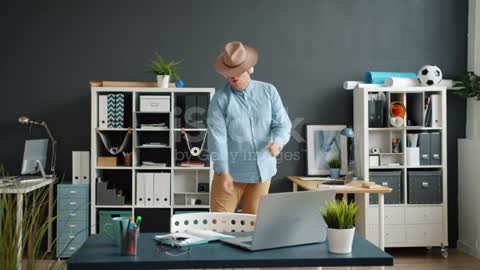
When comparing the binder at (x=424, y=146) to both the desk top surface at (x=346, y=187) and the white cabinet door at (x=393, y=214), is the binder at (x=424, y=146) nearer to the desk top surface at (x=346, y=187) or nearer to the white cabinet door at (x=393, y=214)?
the white cabinet door at (x=393, y=214)

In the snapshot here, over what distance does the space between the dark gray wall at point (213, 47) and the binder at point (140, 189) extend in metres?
0.78

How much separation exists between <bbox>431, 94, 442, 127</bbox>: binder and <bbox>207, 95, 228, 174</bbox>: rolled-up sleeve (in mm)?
2661

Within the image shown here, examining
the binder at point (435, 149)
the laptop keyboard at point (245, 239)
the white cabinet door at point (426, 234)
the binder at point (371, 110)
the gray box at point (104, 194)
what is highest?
the binder at point (371, 110)

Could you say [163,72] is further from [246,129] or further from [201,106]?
[246,129]

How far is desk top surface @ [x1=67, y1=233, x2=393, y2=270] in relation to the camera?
2289 millimetres

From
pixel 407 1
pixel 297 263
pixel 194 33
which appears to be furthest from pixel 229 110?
pixel 407 1

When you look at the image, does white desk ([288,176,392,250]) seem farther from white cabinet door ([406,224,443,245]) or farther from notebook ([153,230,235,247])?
notebook ([153,230,235,247])

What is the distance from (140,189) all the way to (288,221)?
3.42m

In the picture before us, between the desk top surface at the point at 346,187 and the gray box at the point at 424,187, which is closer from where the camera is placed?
the desk top surface at the point at 346,187

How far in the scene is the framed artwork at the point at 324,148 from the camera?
610cm

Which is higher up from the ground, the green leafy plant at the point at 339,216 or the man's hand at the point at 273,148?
the man's hand at the point at 273,148

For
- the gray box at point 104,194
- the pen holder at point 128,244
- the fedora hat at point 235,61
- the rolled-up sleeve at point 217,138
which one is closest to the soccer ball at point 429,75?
the fedora hat at point 235,61

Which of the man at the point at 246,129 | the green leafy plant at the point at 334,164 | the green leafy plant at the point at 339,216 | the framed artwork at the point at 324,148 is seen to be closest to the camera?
the green leafy plant at the point at 339,216

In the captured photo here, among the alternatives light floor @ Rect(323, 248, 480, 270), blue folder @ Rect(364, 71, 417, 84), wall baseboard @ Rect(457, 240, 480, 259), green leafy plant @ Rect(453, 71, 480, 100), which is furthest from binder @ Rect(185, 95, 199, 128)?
wall baseboard @ Rect(457, 240, 480, 259)
